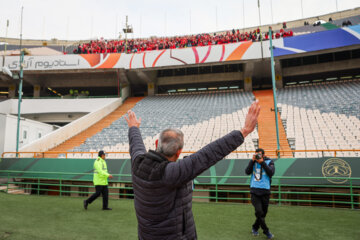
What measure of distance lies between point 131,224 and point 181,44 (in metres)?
22.1

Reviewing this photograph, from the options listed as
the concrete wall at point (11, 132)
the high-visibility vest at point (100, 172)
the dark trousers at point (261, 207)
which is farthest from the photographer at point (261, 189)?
the concrete wall at point (11, 132)

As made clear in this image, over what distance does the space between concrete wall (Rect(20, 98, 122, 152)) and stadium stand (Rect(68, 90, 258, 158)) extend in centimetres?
194

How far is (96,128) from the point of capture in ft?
64.6

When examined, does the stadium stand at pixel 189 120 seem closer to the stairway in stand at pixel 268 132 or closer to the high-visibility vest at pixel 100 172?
the stairway in stand at pixel 268 132

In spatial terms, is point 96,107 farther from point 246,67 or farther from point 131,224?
point 131,224

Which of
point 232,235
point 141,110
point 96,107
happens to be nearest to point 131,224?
point 232,235

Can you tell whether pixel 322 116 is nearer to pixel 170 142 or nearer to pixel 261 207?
pixel 261 207

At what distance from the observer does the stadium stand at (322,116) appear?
12.9m

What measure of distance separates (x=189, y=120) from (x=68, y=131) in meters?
8.86

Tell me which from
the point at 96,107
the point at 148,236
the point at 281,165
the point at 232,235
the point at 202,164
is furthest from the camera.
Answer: the point at 96,107

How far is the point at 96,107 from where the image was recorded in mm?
23922

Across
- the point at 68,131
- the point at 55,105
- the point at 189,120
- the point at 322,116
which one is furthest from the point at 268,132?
the point at 55,105

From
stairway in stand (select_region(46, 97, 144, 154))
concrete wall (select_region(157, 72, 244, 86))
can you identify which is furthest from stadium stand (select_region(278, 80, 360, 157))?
stairway in stand (select_region(46, 97, 144, 154))

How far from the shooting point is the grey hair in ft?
5.99
